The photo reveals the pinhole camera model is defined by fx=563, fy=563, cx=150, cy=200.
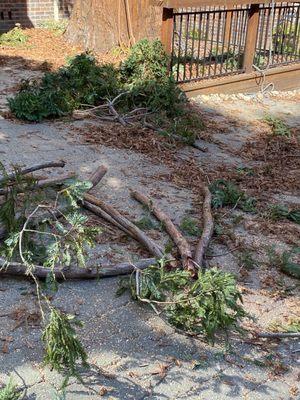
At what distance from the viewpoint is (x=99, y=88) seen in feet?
23.2

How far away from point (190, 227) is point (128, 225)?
548 mm

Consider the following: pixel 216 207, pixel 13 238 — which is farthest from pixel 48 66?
pixel 13 238

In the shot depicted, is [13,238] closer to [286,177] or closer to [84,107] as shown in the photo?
[286,177]

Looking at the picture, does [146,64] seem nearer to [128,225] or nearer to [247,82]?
[247,82]

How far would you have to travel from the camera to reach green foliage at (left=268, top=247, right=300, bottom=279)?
3.87 m

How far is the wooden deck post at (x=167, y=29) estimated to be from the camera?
7641mm

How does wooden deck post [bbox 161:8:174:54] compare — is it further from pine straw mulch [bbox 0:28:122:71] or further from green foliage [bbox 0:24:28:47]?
green foliage [bbox 0:24:28:47]

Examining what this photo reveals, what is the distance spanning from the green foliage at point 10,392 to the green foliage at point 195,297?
897 millimetres

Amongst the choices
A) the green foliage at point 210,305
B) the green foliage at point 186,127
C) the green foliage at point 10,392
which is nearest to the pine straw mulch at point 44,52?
the green foliage at point 186,127

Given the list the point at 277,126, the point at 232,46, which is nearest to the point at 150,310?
the point at 277,126

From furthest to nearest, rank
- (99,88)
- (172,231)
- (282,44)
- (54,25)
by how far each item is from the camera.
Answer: (54,25), (282,44), (99,88), (172,231)

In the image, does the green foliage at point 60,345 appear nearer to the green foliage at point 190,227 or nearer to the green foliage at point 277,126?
the green foliage at point 190,227

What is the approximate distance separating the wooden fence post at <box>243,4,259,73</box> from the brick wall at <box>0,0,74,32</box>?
526cm

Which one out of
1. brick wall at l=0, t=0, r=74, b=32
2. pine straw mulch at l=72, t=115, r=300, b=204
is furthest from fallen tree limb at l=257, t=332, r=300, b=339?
brick wall at l=0, t=0, r=74, b=32
